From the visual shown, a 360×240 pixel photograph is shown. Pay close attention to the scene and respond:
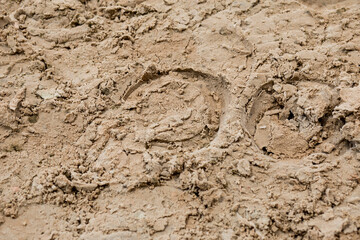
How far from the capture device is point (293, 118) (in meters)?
1.79

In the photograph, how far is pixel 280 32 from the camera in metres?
2.03

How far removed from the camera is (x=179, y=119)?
181 cm

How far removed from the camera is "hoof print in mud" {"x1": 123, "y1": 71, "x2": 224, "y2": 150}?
1763 millimetres

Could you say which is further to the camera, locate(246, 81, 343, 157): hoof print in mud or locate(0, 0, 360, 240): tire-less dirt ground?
locate(246, 81, 343, 157): hoof print in mud

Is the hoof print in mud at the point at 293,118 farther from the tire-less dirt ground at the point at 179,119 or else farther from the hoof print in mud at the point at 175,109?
the hoof print in mud at the point at 175,109

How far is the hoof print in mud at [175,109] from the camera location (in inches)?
69.4

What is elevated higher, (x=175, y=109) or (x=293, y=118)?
(x=175, y=109)

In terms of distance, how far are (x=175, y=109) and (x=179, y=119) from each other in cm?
8

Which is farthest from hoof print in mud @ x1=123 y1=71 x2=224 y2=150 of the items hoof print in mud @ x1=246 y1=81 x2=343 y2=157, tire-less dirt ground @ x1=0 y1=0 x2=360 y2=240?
hoof print in mud @ x1=246 y1=81 x2=343 y2=157

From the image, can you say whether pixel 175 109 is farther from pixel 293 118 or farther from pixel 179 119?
pixel 293 118

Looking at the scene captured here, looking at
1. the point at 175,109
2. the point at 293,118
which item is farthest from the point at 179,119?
the point at 293,118

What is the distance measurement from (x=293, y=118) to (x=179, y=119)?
0.59 m

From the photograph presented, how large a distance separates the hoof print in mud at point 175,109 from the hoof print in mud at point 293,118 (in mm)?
212

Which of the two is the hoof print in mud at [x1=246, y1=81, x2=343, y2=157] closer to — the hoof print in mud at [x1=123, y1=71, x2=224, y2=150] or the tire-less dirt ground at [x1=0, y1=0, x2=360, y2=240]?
the tire-less dirt ground at [x1=0, y1=0, x2=360, y2=240]
